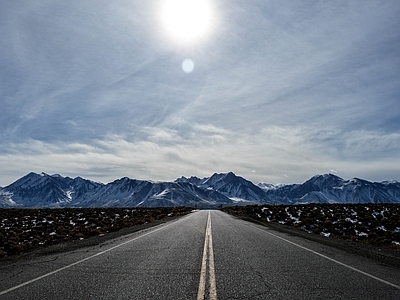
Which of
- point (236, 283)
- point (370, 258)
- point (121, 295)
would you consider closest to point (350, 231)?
point (370, 258)

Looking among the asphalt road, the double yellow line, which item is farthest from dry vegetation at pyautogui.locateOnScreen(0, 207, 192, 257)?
the double yellow line

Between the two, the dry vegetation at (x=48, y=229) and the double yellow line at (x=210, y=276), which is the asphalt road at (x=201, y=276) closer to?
the double yellow line at (x=210, y=276)

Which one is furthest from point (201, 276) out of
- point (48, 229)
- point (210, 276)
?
point (48, 229)

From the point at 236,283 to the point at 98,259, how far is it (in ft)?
18.1

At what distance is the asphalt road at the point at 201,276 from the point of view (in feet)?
20.5

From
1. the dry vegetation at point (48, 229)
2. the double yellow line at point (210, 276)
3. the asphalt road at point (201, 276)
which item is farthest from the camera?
the dry vegetation at point (48, 229)

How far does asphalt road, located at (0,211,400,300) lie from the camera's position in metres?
6.24

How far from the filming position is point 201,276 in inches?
298

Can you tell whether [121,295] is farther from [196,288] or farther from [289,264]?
[289,264]

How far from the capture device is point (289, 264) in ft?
30.4

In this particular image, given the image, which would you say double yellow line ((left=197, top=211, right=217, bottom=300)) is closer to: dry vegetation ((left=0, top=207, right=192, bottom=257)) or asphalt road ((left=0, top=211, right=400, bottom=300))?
asphalt road ((left=0, top=211, right=400, bottom=300))

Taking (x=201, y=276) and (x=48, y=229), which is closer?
(x=201, y=276)

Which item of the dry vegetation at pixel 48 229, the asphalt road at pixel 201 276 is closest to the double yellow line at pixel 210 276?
the asphalt road at pixel 201 276

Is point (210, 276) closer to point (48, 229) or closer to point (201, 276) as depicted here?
point (201, 276)
